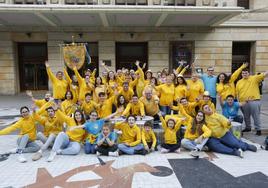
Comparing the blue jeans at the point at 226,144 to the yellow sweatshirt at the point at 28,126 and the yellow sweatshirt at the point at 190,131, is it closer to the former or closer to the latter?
the yellow sweatshirt at the point at 190,131

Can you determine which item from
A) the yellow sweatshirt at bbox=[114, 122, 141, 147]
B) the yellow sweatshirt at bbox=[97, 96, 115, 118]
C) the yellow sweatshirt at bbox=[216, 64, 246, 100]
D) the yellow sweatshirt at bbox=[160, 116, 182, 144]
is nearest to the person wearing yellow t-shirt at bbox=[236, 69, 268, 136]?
the yellow sweatshirt at bbox=[216, 64, 246, 100]

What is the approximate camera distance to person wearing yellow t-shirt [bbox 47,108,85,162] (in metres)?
5.82

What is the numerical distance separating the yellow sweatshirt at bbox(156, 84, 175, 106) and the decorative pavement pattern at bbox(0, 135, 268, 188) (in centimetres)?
188

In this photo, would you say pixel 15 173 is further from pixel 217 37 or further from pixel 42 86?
pixel 217 37

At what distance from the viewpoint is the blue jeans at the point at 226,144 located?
5.84 m

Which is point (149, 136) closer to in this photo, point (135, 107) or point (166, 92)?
point (135, 107)

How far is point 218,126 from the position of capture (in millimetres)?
5953

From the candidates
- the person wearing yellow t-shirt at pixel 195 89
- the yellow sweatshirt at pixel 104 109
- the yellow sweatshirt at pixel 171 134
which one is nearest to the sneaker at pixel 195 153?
the yellow sweatshirt at pixel 171 134

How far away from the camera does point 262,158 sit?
5.58 m

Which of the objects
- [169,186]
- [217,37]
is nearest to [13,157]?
[169,186]

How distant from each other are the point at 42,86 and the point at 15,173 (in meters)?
14.1

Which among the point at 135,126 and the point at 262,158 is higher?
the point at 135,126

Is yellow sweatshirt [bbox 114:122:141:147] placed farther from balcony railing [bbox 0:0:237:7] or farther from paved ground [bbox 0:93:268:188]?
balcony railing [bbox 0:0:237:7]

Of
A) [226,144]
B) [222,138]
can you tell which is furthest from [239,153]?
[222,138]
